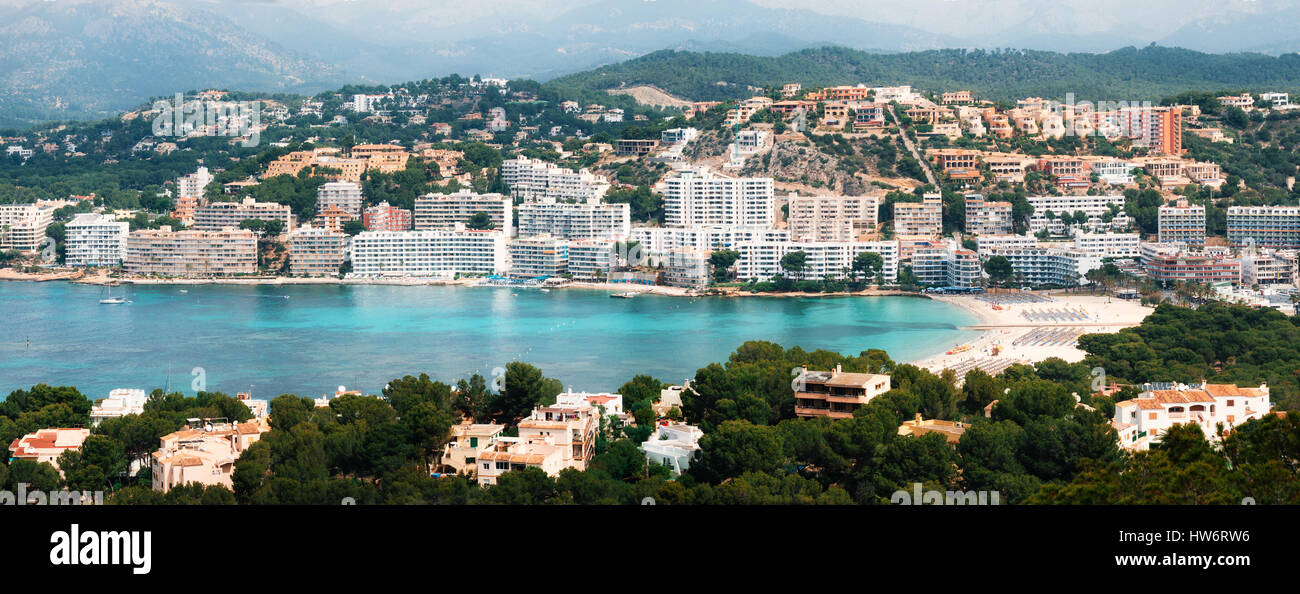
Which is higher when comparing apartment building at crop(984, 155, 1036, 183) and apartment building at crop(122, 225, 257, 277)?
apartment building at crop(984, 155, 1036, 183)

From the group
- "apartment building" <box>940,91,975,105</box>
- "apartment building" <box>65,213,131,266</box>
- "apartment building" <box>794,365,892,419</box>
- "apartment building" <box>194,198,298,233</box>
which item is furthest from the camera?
"apartment building" <box>940,91,975,105</box>

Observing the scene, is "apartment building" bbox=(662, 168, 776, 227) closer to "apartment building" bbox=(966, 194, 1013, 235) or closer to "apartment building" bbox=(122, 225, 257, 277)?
"apartment building" bbox=(966, 194, 1013, 235)

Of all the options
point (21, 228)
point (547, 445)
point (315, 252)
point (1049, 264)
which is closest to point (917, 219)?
point (1049, 264)

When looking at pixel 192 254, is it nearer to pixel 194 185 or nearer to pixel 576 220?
pixel 194 185

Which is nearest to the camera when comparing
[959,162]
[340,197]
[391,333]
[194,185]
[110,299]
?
[391,333]

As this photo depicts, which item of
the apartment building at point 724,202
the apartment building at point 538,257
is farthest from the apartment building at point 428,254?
the apartment building at point 724,202

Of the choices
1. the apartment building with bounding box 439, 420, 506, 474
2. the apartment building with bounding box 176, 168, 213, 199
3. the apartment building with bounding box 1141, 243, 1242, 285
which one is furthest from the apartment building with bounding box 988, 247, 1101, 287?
the apartment building with bounding box 176, 168, 213, 199
